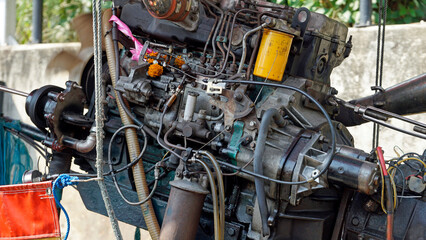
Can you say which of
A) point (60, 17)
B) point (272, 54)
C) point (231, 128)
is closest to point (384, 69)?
point (272, 54)

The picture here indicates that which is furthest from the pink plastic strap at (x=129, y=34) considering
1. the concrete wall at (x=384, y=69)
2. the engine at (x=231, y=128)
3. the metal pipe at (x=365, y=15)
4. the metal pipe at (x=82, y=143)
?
the metal pipe at (x=365, y=15)

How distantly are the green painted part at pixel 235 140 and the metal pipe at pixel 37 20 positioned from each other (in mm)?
4930

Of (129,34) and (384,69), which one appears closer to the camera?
(129,34)

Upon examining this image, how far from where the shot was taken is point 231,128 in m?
2.71

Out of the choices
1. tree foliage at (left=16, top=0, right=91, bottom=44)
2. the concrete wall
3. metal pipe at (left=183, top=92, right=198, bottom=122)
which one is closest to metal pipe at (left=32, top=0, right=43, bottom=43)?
tree foliage at (left=16, top=0, right=91, bottom=44)

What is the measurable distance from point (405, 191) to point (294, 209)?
604mm

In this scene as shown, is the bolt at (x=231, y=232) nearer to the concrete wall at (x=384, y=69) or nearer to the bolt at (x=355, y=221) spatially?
the bolt at (x=355, y=221)

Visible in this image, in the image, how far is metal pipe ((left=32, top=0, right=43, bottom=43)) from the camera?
21.9ft

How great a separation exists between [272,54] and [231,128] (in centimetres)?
46

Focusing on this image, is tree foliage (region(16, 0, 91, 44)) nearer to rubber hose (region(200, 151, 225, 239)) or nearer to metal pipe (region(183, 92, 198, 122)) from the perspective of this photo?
metal pipe (region(183, 92, 198, 122))

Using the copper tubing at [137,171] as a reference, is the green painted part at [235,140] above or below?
above

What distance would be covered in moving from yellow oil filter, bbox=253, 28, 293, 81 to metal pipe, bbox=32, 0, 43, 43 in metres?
4.85

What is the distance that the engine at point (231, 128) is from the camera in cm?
256

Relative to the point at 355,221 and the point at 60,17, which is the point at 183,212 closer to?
the point at 355,221
